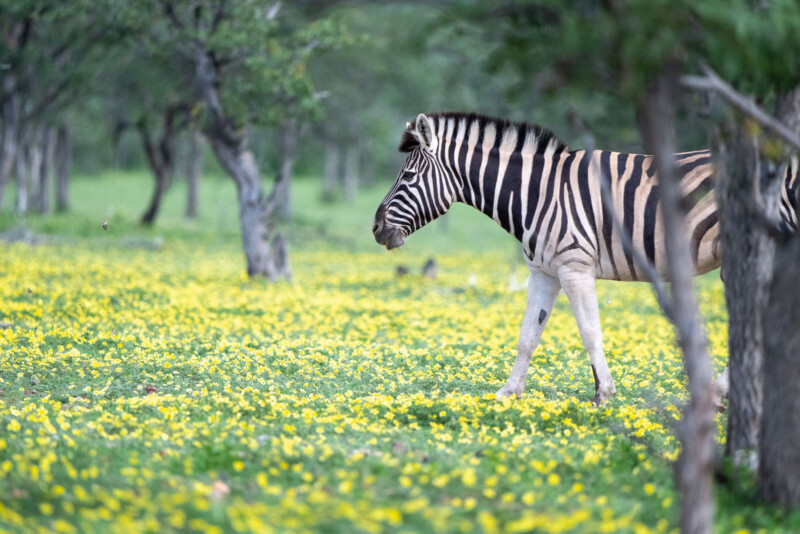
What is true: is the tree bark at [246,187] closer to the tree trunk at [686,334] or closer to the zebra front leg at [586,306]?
the zebra front leg at [586,306]

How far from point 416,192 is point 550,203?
1.53 metres

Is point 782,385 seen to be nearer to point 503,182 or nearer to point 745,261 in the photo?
point 745,261

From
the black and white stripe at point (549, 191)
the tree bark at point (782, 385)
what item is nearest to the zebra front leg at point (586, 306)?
the black and white stripe at point (549, 191)

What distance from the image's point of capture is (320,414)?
26.8 feet

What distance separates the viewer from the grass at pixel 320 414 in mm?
5488

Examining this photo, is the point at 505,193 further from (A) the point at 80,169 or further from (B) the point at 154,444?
(A) the point at 80,169

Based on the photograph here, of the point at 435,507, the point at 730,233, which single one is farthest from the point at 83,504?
the point at 730,233

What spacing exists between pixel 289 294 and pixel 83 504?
12.5 metres

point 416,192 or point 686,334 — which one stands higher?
point 416,192

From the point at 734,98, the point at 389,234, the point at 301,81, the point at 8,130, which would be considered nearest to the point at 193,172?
the point at 8,130

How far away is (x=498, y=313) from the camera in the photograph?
1647cm

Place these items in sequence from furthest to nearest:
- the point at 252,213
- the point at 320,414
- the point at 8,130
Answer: the point at 8,130 < the point at 252,213 < the point at 320,414

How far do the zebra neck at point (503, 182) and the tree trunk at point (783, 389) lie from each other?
12.4ft

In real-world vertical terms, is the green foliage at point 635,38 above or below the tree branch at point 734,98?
above
